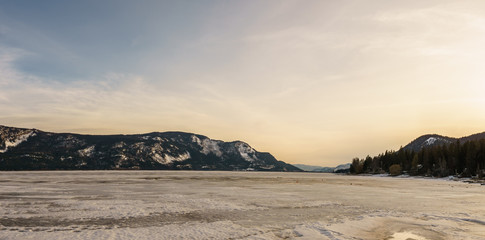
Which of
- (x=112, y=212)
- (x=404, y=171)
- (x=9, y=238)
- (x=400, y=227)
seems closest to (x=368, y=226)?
(x=400, y=227)

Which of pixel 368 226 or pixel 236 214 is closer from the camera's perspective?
pixel 368 226

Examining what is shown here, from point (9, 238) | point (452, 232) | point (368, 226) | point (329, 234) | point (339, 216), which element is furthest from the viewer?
point (339, 216)

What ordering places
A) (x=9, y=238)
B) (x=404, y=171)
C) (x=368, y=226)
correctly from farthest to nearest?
(x=404, y=171) → (x=368, y=226) → (x=9, y=238)

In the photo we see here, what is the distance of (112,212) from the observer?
2070cm

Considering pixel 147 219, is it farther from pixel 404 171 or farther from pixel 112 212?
pixel 404 171

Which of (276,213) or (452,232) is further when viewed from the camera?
(276,213)

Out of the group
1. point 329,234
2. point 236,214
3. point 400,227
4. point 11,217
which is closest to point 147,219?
point 236,214

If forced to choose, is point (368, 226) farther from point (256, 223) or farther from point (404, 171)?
point (404, 171)

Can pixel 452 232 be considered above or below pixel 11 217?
above

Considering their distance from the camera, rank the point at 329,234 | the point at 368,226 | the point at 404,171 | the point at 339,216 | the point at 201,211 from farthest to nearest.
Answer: the point at 404,171 < the point at 201,211 < the point at 339,216 < the point at 368,226 < the point at 329,234

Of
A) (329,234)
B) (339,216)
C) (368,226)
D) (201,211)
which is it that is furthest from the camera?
(201,211)

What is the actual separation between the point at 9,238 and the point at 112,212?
7726 mm

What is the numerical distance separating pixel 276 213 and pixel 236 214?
2.90 m

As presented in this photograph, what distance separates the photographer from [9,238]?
1317cm
